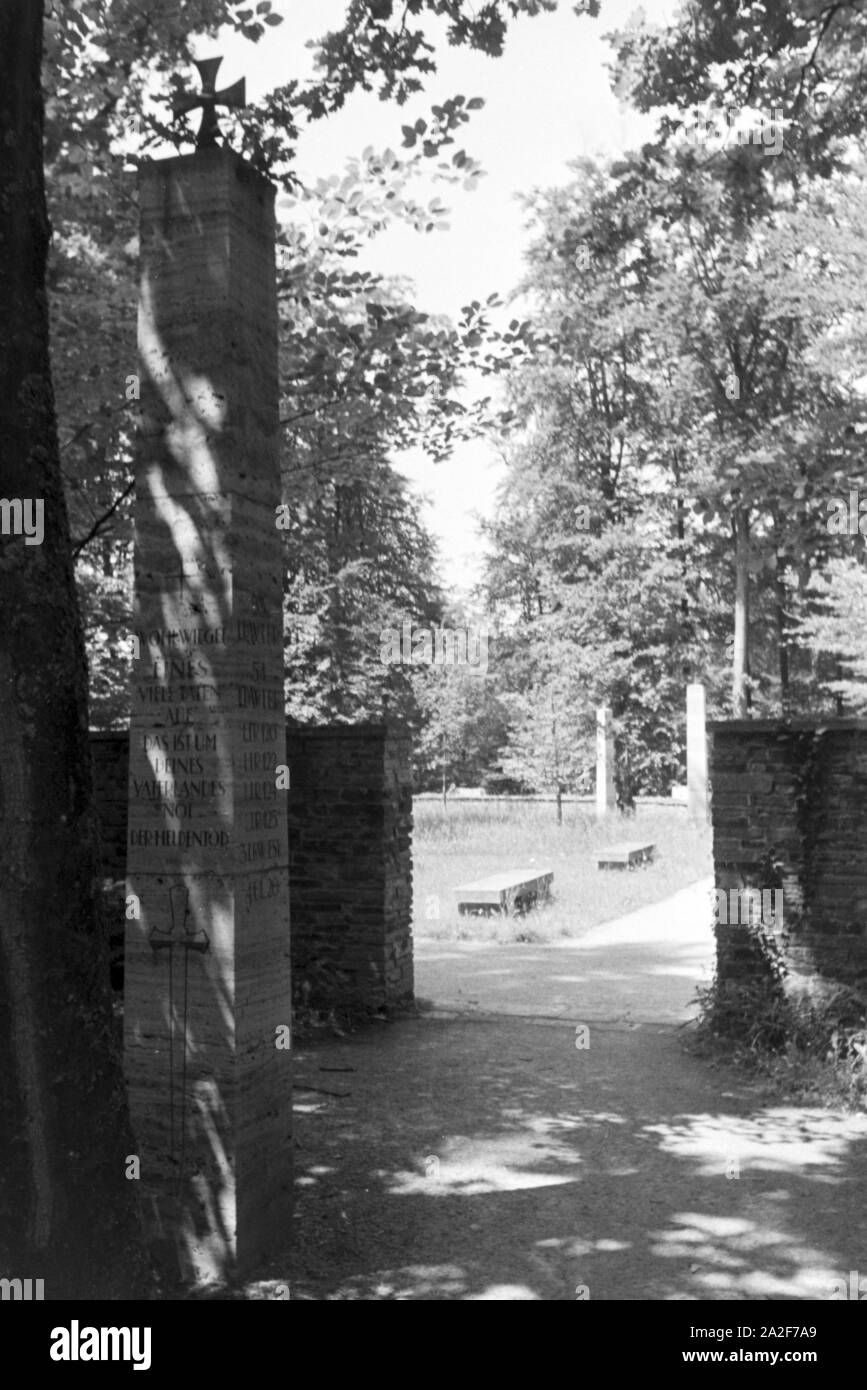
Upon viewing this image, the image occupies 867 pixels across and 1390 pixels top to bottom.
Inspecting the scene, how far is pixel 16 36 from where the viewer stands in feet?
13.0

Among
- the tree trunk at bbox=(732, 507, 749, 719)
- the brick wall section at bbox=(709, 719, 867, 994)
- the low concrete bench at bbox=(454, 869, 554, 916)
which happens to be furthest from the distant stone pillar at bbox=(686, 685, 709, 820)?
the brick wall section at bbox=(709, 719, 867, 994)

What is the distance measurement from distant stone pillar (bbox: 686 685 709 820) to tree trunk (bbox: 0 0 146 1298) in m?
27.4

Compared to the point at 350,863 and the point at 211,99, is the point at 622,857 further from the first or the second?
the point at 211,99

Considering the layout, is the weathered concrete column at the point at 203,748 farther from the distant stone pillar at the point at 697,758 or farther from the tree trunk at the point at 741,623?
the tree trunk at the point at 741,623

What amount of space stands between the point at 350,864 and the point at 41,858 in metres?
6.40

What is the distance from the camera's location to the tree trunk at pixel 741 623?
3127 cm

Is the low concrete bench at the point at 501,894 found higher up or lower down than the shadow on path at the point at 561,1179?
higher up

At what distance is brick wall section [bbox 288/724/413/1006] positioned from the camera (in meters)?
10.0

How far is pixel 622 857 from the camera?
71.7 feet

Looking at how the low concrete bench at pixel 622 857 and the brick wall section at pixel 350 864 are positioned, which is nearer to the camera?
the brick wall section at pixel 350 864

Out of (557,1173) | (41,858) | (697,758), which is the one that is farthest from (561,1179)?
(697,758)

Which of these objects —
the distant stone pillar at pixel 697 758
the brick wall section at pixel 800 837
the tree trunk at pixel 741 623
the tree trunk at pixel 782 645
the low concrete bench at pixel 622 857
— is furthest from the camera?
the tree trunk at pixel 782 645

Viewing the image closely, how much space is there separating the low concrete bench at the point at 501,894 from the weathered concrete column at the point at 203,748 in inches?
404

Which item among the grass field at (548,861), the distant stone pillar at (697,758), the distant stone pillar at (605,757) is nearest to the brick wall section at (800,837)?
the grass field at (548,861)
